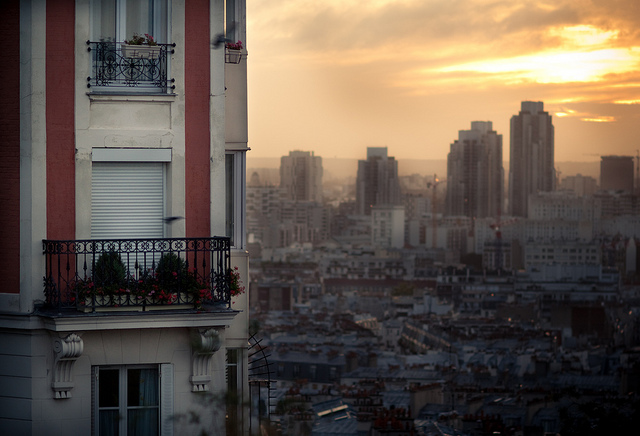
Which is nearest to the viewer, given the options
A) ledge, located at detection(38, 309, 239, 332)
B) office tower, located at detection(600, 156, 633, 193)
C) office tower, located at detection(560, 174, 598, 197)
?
ledge, located at detection(38, 309, 239, 332)

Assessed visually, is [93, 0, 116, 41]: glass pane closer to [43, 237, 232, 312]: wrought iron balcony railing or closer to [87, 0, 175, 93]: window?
[87, 0, 175, 93]: window

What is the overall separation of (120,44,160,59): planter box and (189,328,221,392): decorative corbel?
7.36ft

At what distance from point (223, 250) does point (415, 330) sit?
421 feet

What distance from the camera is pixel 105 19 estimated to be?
27.6 feet

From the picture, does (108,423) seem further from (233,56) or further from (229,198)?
(233,56)

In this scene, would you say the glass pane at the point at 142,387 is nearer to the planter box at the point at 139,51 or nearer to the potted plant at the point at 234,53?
the planter box at the point at 139,51

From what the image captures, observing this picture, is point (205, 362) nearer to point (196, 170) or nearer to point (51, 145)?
point (196, 170)

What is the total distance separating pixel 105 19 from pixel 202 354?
2803mm

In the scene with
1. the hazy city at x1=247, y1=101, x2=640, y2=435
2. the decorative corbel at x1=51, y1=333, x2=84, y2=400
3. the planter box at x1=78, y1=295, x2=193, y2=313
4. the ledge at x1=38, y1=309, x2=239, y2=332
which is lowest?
the hazy city at x1=247, y1=101, x2=640, y2=435

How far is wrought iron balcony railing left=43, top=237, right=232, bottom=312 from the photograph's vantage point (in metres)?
8.02

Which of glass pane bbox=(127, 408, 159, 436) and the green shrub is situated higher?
the green shrub

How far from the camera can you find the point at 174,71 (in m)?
8.52

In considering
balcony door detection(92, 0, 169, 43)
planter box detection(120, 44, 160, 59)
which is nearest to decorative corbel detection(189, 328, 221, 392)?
planter box detection(120, 44, 160, 59)

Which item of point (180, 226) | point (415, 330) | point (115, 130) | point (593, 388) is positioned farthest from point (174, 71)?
point (415, 330)
